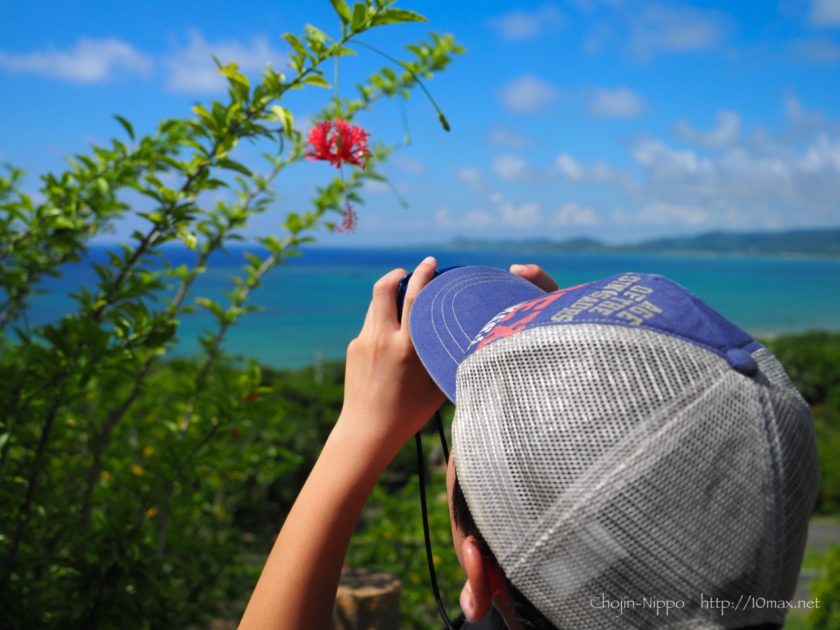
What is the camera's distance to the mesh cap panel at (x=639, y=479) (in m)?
0.73

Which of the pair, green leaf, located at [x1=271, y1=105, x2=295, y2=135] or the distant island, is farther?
the distant island

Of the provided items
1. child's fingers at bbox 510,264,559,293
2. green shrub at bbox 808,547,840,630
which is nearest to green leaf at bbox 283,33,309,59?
child's fingers at bbox 510,264,559,293

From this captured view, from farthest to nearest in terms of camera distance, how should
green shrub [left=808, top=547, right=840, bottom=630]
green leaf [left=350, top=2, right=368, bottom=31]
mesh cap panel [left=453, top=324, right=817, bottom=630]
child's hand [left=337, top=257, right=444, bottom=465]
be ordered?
green shrub [left=808, top=547, right=840, bottom=630], green leaf [left=350, top=2, right=368, bottom=31], child's hand [left=337, top=257, right=444, bottom=465], mesh cap panel [left=453, top=324, right=817, bottom=630]

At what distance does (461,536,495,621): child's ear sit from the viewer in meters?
0.84

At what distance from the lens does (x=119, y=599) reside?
185 cm

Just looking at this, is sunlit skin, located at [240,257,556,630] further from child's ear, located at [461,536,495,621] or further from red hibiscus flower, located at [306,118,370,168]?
red hibiscus flower, located at [306,118,370,168]

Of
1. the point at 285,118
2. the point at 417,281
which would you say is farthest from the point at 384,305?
the point at 285,118

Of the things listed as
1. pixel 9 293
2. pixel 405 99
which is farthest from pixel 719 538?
pixel 9 293

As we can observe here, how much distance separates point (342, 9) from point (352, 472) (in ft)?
3.76

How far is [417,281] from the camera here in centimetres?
105

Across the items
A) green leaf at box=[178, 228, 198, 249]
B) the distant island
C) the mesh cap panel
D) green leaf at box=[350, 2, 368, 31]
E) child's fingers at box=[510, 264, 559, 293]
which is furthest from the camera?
the distant island

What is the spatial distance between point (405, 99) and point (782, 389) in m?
1.83

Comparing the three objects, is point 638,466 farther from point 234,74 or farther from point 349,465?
point 234,74

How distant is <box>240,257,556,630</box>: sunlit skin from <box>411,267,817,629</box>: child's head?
12 cm
